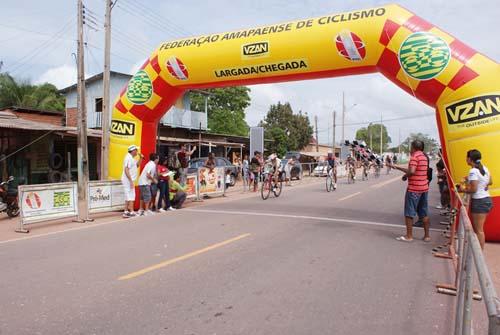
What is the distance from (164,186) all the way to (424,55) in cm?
740

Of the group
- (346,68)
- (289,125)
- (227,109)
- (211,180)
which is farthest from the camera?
(289,125)

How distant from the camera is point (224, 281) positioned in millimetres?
5074

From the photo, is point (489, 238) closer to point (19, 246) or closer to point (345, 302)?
point (345, 302)

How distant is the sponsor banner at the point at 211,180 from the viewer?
1459 centimetres

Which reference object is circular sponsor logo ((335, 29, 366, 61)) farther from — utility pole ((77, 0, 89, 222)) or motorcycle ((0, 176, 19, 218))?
utility pole ((77, 0, 89, 222))

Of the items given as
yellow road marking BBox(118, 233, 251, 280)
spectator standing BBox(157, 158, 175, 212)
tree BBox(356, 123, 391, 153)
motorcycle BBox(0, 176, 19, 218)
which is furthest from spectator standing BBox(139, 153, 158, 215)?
tree BBox(356, 123, 391, 153)

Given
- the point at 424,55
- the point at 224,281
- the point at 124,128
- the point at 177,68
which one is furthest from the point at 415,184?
the point at 124,128

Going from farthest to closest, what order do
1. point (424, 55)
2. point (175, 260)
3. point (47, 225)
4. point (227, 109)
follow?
point (227, 109) → point (47, 225) → point (424, 55) → point (175, 260)

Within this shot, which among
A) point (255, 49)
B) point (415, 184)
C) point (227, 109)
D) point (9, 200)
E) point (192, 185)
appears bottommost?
point (9, 200)

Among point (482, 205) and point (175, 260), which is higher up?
point (482, 205)

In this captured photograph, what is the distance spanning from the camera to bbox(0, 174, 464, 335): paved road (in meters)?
3.89

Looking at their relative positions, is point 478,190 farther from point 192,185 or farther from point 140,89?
point 192,185

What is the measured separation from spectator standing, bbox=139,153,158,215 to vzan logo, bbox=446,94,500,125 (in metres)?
7.19

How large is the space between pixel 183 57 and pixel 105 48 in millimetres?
7673
